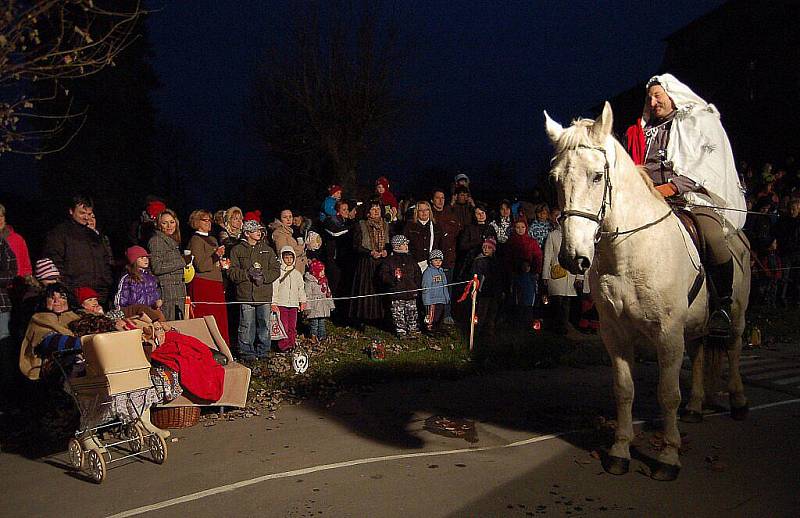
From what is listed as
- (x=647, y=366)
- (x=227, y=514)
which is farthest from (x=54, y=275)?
(x=647, y=366)

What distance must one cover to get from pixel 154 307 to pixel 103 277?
0.83 m

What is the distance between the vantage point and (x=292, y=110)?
22859 mm

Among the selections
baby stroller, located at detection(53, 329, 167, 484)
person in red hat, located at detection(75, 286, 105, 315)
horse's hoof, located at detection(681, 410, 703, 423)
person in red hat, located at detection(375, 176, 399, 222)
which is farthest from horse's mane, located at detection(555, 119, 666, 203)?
person in red hat, located at detection(375, 176, 399, 222)

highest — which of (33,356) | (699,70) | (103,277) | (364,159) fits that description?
(699,70)

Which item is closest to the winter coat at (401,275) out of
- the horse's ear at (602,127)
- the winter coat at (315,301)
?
the winter coat at (315,301)

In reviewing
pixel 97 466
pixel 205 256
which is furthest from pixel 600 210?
pixel 205 256

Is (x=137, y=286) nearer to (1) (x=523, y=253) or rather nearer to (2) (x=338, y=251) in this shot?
(2) (x=338, y=251)

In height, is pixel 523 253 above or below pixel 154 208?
below

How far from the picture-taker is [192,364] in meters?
6.46

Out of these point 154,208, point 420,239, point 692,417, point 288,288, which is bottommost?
point 692,417

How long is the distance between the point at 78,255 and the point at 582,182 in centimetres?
626

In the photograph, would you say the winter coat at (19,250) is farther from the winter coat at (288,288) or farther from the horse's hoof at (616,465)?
the horse's hoof at (616,465)

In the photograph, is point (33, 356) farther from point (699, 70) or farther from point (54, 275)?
point (699, 70)

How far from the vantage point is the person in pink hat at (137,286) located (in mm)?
7820
